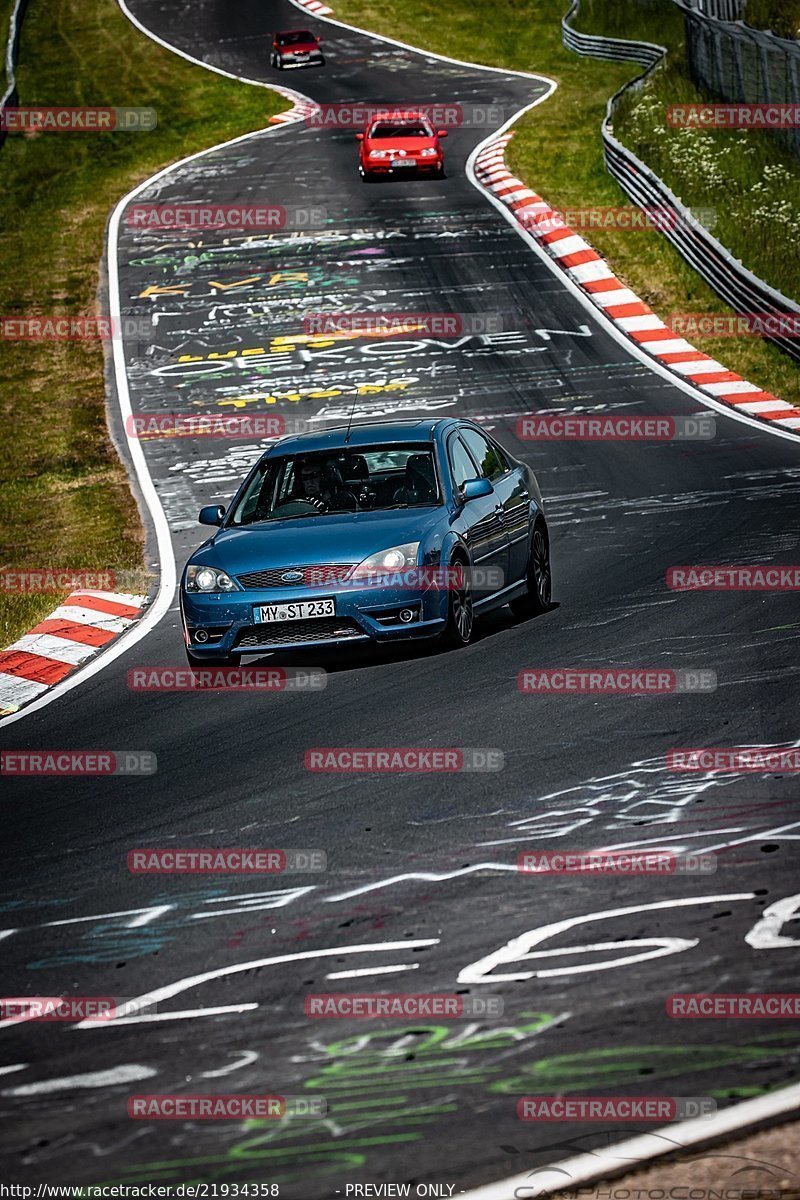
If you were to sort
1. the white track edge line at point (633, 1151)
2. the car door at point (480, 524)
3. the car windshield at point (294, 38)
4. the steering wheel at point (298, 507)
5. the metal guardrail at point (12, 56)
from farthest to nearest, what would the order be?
the car windshield at point (294, 38), the metal guardrail at point (12, 56), the steering wheel at point (298, 507), the car door at point (480, 524), the white track edge line at point (633, 1151)

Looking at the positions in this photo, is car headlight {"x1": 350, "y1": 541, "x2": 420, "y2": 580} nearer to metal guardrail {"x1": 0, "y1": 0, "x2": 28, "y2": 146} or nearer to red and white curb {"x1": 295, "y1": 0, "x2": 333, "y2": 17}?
metal guardrail {"x1": 0, "y1": 0, "x2": 28, "y2": 146}

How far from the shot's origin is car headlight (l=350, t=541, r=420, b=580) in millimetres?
10695

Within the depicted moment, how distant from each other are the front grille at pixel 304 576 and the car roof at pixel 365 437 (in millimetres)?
1389

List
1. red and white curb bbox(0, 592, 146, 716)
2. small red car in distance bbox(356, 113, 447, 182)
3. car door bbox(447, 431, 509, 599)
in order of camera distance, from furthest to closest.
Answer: small red car in distance bbox(356, 113, 447, 182), red and white curb bbox(0, 592, 146, 716), car door bbox(447, 431, 509, 599)

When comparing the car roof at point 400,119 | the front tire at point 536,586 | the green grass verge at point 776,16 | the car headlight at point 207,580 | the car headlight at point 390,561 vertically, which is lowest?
the front tire at point 536,586

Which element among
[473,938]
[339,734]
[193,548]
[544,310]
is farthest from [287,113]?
[473,938]

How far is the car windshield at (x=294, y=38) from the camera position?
2062 inches

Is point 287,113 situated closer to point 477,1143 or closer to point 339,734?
point 339,734

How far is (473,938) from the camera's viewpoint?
19.5 feet

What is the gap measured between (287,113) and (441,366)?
24104 millimetres

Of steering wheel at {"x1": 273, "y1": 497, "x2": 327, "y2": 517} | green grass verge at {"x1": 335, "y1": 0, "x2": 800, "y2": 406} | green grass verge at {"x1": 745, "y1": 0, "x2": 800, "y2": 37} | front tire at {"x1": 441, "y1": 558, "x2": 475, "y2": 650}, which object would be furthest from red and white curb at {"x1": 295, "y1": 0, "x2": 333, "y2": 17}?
front tire at {"x1": 441, "y1": 558, "x2": 475, "y2": 650}

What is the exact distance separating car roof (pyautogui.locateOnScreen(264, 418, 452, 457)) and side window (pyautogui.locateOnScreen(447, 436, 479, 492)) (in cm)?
17

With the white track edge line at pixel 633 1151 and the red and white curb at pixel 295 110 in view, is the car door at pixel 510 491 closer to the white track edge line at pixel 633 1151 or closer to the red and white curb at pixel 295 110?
the white track edge line at pixel 633 1151

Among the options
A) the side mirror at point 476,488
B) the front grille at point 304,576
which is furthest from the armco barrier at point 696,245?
the front grille at point 304,576
